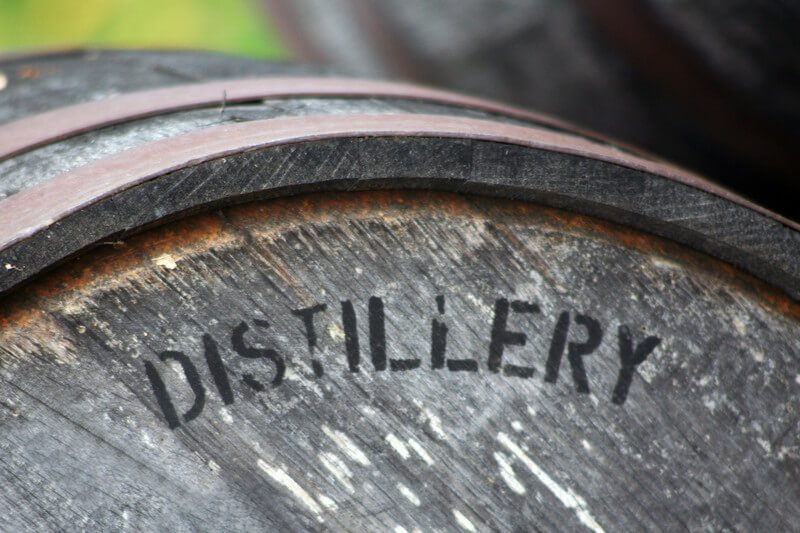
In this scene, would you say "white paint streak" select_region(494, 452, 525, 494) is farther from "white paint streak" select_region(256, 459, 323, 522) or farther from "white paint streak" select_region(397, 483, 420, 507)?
"white paint streak" select_region(256, 459, 323, 522)

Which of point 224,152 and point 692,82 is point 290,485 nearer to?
point 224,152

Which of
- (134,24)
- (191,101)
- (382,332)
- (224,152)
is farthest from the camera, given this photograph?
(134,24)

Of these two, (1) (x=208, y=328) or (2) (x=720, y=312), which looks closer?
(1) (x=208, y=328)

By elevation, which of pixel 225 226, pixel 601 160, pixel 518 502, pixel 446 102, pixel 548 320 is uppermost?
pixel 446 102

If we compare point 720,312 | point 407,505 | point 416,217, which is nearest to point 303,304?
point 416,217

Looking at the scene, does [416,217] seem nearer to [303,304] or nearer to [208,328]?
[303,304]

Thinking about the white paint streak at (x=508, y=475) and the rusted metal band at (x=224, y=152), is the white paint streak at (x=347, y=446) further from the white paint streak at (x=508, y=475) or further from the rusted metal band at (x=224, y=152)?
the rusted metal band at (x=224, y=152)

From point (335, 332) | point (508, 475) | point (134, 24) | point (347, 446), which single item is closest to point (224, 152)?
point (335, 332)
